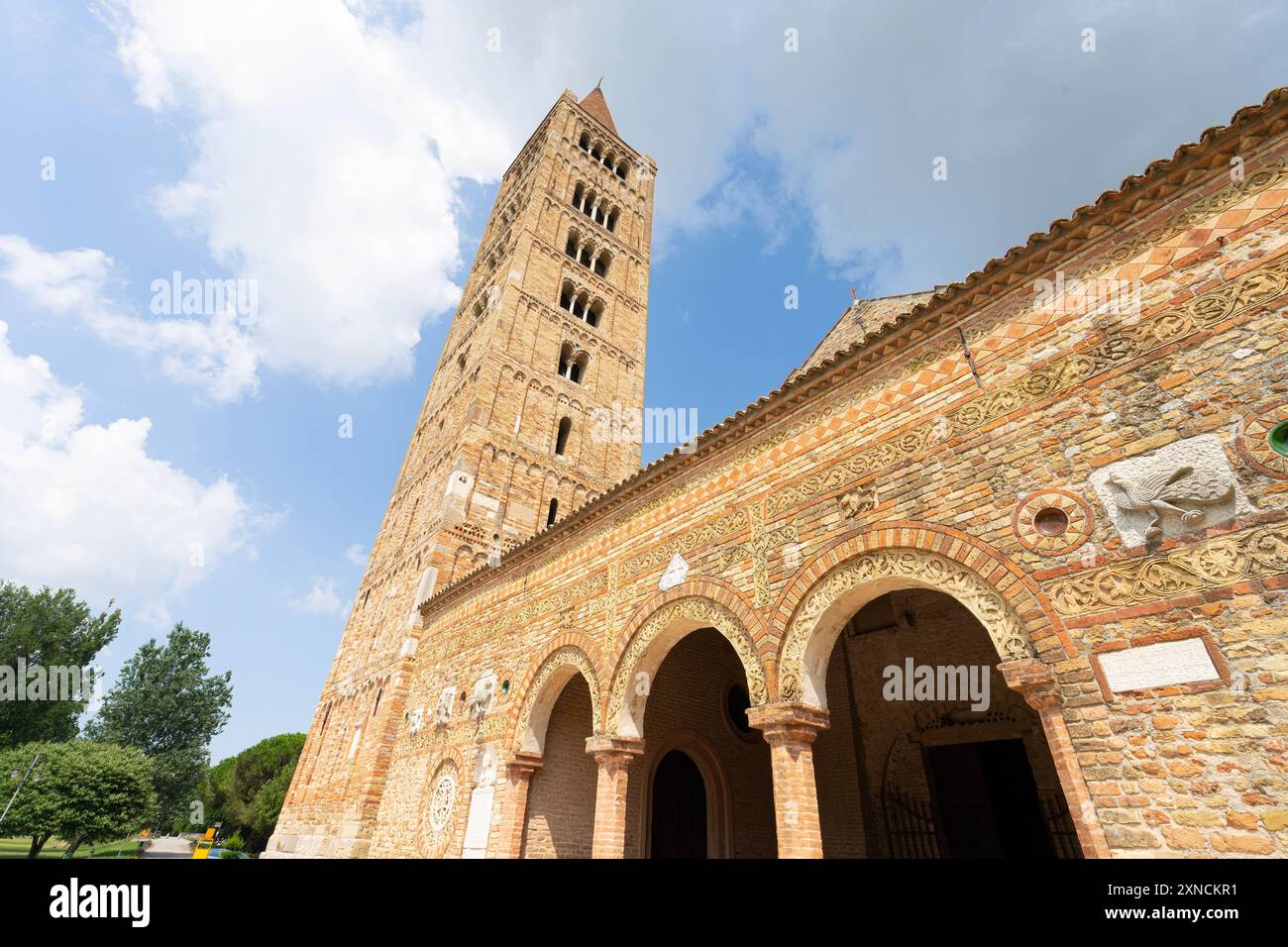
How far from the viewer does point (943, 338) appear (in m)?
5.96

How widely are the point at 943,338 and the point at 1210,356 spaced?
6.83 ft

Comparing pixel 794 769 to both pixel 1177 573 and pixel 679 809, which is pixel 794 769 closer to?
pixel 1177 573

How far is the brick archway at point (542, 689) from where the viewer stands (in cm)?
904

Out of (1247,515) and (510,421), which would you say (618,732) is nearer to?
(1247,515)

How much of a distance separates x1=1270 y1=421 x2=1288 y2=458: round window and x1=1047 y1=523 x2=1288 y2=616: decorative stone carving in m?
0.51

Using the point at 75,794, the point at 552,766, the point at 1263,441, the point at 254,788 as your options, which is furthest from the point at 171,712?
the point at 1263,441

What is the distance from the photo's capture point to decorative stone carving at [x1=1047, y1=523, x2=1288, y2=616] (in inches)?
143

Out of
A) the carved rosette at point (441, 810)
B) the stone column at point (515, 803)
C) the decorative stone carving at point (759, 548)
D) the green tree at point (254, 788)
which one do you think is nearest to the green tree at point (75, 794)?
the green tree at point (254, 788)

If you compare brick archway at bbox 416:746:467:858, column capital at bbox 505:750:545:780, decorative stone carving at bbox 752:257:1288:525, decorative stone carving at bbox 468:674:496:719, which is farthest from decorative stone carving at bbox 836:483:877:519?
brick archway at bbox 416:746:467:858

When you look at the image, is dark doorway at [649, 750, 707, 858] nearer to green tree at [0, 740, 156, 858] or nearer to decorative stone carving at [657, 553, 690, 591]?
decorative stone carving at [657, 553, 690, 591]

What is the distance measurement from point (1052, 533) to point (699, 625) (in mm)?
4024

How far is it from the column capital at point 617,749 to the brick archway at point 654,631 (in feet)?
0.25
